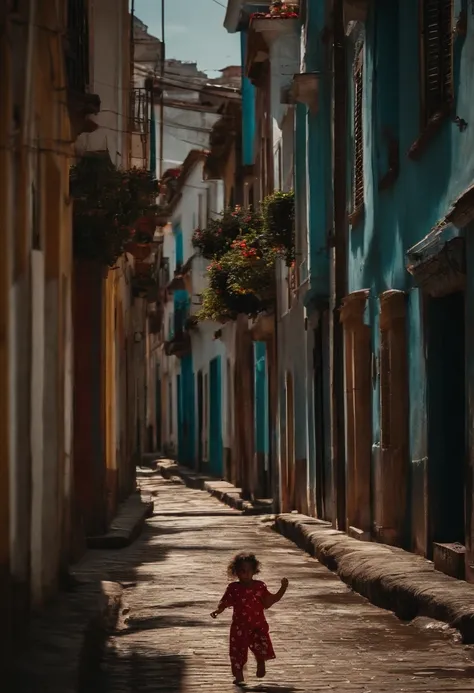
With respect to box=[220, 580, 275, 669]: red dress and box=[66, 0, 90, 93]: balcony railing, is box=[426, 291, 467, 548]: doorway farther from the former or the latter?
box=[220, 580, 275, 669]: red dress

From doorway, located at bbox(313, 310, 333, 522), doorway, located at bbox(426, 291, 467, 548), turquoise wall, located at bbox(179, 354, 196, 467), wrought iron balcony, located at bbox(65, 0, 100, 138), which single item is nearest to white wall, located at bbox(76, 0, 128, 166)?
doorway, located at bbox(313, 310, 333, 522)

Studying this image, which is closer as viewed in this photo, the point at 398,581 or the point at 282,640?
the point at 282,640

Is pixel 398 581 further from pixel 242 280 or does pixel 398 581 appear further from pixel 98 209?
pixel 242 280

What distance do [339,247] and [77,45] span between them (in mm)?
5458

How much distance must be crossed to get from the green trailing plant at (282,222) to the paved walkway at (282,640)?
8581mm

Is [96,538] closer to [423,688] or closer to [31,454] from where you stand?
[31,454]

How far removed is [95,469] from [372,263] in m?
4.60

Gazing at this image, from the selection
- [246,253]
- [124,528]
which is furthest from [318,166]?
[124,528]

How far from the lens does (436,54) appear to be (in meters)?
14.8

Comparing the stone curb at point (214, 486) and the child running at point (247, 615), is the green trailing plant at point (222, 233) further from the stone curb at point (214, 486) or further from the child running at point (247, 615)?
the child running at point (247, 615)

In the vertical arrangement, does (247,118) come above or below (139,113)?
above

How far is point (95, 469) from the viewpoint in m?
20.3

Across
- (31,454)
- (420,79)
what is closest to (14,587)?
(31,454)

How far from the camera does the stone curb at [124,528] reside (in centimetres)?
1942
